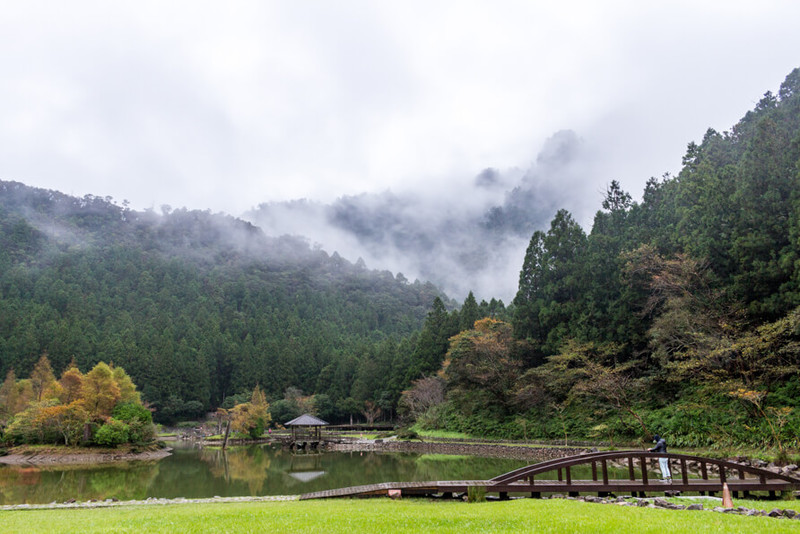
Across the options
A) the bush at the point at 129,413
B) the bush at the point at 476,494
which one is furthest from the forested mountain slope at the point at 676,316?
the bush at the point at 129,413

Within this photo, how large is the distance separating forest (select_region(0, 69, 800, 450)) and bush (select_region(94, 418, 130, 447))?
20.9 m

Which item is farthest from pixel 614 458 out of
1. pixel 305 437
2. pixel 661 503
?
pixel 305 437

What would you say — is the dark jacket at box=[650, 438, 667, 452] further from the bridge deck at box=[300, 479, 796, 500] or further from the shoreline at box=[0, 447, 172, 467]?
the shoreline at box=[0, 447, 172, 467]

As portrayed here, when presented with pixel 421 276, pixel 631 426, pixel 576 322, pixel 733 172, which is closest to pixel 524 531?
pixel 631 426

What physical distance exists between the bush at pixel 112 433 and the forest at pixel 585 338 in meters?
20.9

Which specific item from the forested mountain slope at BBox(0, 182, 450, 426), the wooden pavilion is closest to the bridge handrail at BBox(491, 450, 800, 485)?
the wooden pavilion

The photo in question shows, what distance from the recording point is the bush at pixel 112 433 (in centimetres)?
2955

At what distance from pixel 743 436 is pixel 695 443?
1.78 m

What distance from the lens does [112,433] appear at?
1170 inches

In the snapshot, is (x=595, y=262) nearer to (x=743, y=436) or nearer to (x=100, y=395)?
(x=743, y=436)

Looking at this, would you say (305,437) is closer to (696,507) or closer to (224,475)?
(224,475)

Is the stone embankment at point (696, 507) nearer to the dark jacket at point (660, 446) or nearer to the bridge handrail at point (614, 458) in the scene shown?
the bridge handrail at point (614, 458)

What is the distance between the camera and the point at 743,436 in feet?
54.5

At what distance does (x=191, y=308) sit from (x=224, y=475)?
6990 centimetres
